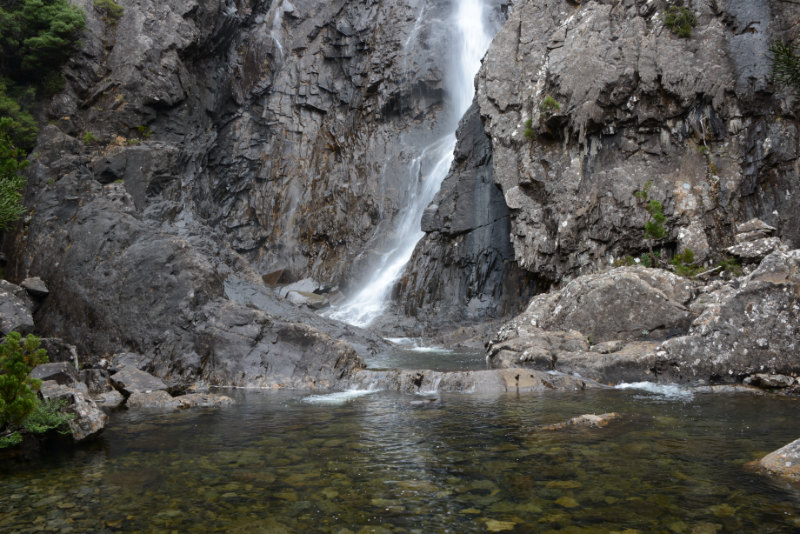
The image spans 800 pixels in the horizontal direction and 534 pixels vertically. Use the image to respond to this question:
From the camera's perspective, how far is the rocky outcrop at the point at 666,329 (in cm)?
1119

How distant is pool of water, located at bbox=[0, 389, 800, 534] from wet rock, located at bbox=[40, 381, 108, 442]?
24 cm

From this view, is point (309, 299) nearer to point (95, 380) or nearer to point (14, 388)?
point (95, 380)

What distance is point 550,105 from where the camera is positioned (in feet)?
75.7

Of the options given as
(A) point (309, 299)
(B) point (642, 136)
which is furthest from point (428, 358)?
(A) point (309, 299)

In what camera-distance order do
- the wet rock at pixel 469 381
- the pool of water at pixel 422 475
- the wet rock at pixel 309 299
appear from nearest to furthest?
the pool of water at pixel 422 475 < the wet rock at pixel 469 381 < the wet rock at pixel 309 299

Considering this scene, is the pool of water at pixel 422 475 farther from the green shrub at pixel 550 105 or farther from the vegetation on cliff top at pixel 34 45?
the vegetation on cliff top at pixel 34 45

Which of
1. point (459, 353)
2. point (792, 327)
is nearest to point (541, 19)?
point (459, 353)

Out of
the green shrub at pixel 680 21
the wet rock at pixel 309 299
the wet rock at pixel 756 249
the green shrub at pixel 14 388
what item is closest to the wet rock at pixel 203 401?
the green shrub at pixel 14 388

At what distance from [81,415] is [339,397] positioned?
529 cm

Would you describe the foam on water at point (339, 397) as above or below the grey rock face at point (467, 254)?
below

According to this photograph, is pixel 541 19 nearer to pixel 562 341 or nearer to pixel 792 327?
pixel 562 341

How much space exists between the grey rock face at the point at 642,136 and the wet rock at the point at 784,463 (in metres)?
15.9

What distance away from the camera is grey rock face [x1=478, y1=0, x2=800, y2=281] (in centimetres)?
1970

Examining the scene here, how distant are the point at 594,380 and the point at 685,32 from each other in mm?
16637
